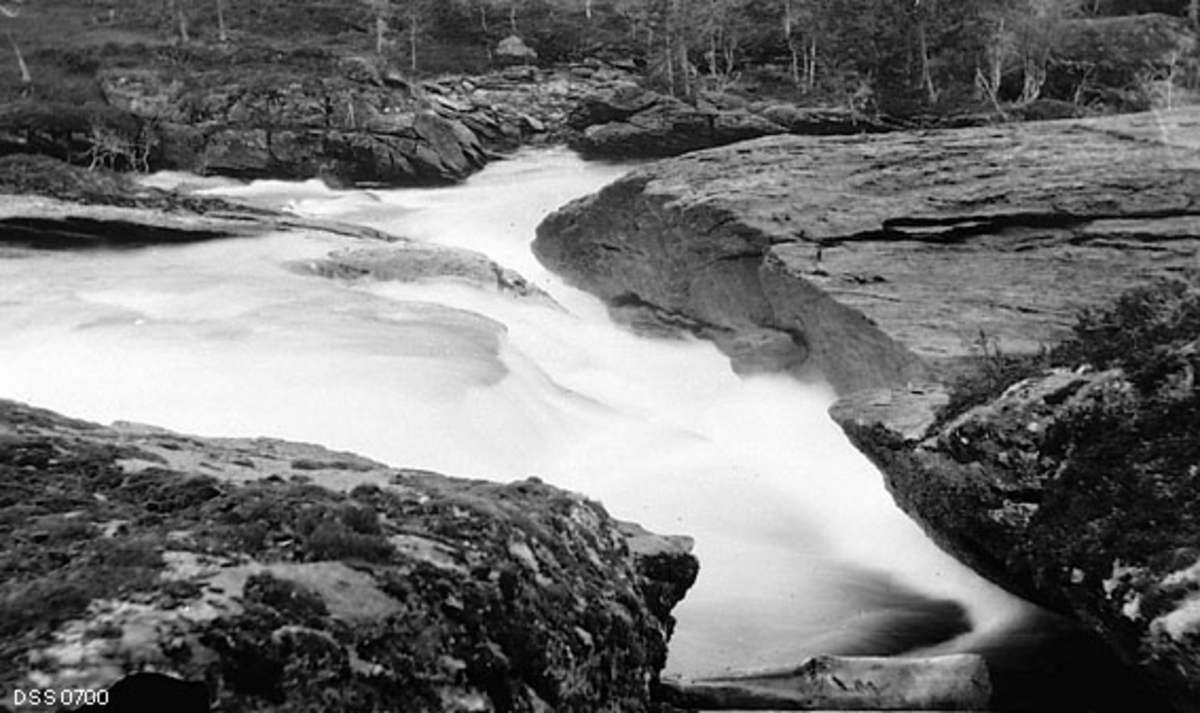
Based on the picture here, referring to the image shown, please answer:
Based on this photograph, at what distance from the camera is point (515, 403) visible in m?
14.9

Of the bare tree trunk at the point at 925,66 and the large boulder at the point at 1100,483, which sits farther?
the bare tree trunk at the point at 925,66

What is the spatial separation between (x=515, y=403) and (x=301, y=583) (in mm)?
10342

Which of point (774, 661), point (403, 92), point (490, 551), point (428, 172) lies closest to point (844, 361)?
point (774, 661)

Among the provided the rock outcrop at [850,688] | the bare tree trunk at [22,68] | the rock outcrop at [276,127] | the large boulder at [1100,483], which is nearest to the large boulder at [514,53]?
the rock outcrop at [276,127]

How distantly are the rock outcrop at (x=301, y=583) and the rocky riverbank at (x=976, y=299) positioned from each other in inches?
147

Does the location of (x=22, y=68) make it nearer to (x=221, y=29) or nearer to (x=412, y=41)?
(x=221, y=29)

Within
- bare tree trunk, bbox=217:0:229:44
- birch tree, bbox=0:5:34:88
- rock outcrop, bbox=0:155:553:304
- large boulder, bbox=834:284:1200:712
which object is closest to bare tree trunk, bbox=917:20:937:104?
rock outcrop, bbox=0:155:553:304

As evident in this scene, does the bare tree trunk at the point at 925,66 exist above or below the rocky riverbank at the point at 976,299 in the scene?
above

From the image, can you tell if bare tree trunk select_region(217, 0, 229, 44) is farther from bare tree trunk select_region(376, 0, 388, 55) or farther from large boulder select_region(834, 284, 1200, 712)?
large boulder select_region(834, 284, 1200, 712)

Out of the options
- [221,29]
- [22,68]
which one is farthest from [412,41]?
[22,68]

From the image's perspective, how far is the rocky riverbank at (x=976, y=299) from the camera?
758cm

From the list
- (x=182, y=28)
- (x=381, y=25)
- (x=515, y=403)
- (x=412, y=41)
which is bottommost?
(x=515, y=403)

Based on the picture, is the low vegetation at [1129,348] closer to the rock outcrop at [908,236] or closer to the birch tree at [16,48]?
the rock outcrop at [908,236]

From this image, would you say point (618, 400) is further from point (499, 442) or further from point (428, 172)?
point (428, 172)
